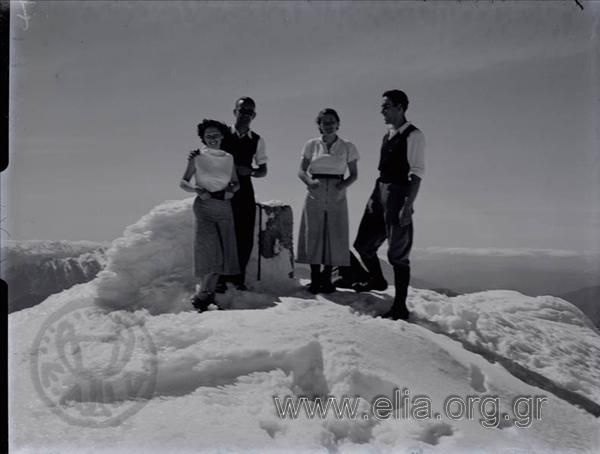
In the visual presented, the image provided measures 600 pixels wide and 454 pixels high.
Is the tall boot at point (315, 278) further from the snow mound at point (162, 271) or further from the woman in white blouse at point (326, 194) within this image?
the snow mound at point (162, 271)

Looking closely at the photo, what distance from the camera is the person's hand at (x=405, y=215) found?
14.7 feet

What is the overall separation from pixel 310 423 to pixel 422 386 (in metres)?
0.90

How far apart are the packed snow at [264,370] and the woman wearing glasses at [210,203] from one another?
50 centimetres

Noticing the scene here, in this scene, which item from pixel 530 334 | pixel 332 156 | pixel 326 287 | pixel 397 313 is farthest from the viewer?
pixel 326 287

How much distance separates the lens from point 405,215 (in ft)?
14.7

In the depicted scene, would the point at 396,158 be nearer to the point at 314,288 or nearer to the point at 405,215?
the point at 405,215

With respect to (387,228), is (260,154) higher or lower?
higher

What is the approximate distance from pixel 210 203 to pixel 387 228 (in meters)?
1.68

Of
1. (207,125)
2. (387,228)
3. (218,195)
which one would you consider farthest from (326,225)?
(207,125)

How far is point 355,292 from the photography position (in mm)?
5520

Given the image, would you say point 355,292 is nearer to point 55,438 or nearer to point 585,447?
point 585,447

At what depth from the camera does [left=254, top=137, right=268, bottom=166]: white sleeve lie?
17.7ft

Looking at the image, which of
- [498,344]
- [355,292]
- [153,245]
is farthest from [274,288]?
[498,344]

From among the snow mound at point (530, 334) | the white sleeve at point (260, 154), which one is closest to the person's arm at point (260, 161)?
the white sleeve at point (260, 154)
